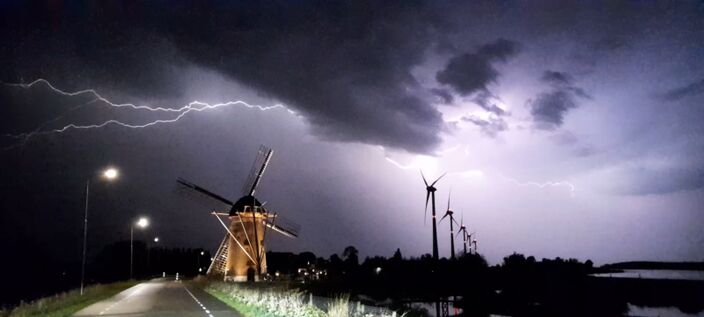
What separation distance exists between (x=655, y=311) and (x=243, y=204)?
48.2 metres

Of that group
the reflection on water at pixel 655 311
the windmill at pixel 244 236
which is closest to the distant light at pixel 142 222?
the windmill at pixel 244 236

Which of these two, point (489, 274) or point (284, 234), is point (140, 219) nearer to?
point (284, 234)

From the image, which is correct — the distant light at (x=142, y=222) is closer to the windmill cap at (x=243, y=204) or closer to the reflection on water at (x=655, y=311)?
the windmill cap at (x=243, y=204)

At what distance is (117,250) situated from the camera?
192750 mm

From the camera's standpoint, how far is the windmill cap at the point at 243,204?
233 ft

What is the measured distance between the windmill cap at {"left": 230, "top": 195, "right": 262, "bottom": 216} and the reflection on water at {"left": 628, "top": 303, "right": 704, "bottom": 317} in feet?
141

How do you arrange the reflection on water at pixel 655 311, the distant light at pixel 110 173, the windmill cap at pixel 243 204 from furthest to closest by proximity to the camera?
the windmill cap at pixel 243 204 → the reflection on water at pixel 655 311 → the distant light at pixel 110 173

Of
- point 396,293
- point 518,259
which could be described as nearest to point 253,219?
point 396,293

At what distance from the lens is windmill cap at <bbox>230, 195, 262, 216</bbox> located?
71.0 metres

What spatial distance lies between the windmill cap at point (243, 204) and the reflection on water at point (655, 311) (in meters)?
43.0

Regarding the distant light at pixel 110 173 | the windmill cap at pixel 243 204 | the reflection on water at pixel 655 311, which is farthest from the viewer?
the windmill cap at pixel 243 204

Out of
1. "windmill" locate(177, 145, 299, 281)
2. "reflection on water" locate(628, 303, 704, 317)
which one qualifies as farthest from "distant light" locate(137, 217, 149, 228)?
"reflection on water" locate(628, 303, 704, 317)

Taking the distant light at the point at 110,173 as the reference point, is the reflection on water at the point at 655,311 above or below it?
below

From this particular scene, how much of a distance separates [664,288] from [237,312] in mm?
78417
